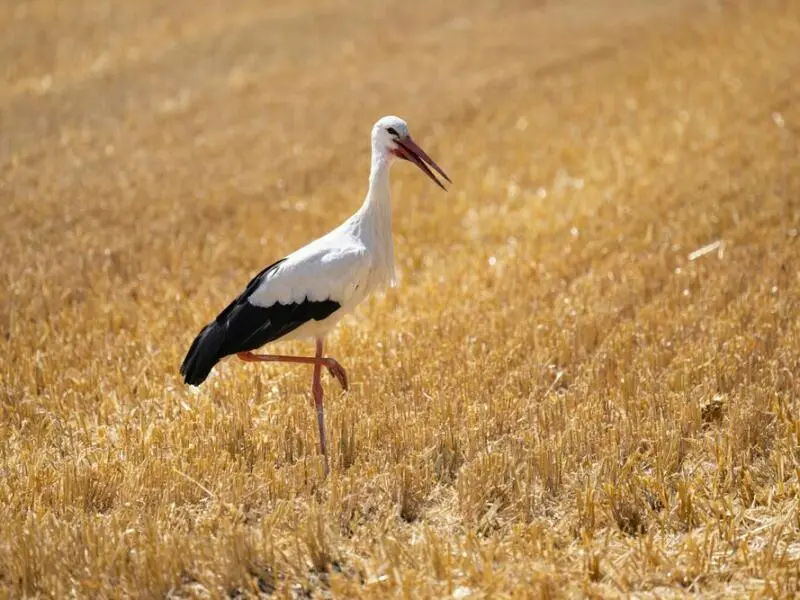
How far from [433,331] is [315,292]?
1.45m

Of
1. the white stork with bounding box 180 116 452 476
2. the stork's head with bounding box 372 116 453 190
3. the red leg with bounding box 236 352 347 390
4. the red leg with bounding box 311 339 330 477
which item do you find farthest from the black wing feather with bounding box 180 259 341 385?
the stork's head with bounding box 372 116 453 190

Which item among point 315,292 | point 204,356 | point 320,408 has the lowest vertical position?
point 320,408

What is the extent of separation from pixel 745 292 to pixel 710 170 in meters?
2.96

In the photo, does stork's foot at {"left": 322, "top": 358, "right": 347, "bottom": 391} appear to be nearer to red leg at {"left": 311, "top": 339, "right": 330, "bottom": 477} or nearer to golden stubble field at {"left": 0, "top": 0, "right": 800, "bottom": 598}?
red leg at {"left": 311, "top": 339, "right": 330, "bottom": 477}

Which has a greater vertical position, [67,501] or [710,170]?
[710,170]

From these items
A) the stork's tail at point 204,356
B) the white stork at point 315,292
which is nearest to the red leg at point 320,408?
the white stork at point 315,292

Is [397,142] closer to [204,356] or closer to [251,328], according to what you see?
[251,328]

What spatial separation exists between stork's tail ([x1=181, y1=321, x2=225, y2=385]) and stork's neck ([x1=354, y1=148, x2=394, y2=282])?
956mm

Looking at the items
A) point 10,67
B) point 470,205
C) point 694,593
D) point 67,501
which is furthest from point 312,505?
point 10,67

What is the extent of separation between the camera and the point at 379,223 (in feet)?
18.7

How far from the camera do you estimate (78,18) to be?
17500mm

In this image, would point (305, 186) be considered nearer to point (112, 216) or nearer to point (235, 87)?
point (112, 216)

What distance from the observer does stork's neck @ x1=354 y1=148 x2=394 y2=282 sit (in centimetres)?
566

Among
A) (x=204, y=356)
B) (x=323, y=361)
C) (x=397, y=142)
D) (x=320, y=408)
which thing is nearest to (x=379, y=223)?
Result: (x=397, y=142)
